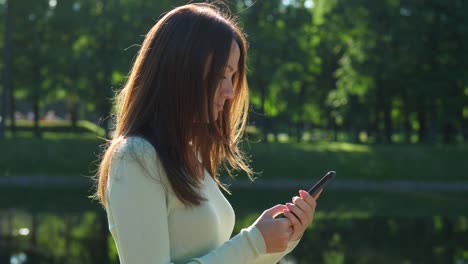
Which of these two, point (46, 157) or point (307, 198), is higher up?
point (307, 198)

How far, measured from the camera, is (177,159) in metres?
1.88

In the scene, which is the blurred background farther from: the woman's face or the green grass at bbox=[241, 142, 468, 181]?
the woman's face

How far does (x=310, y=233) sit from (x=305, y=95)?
953 inches

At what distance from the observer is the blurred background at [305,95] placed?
19000 mm

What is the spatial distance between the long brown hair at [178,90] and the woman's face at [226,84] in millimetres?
17

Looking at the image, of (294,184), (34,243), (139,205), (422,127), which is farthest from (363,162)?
(139,205)

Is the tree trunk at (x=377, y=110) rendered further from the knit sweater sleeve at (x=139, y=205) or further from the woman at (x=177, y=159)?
the knit sweater sleeve at (x=139, y=205)

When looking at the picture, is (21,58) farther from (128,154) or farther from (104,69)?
(128,154)

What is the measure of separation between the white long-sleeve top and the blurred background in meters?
13.8

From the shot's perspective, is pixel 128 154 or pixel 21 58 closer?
pixel 128 154

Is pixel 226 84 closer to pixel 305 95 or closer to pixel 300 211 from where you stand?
pixel 300 211

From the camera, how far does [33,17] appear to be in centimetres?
3250

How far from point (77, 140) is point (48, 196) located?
6952mm

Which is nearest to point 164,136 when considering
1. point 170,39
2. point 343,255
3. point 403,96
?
point 170,39
